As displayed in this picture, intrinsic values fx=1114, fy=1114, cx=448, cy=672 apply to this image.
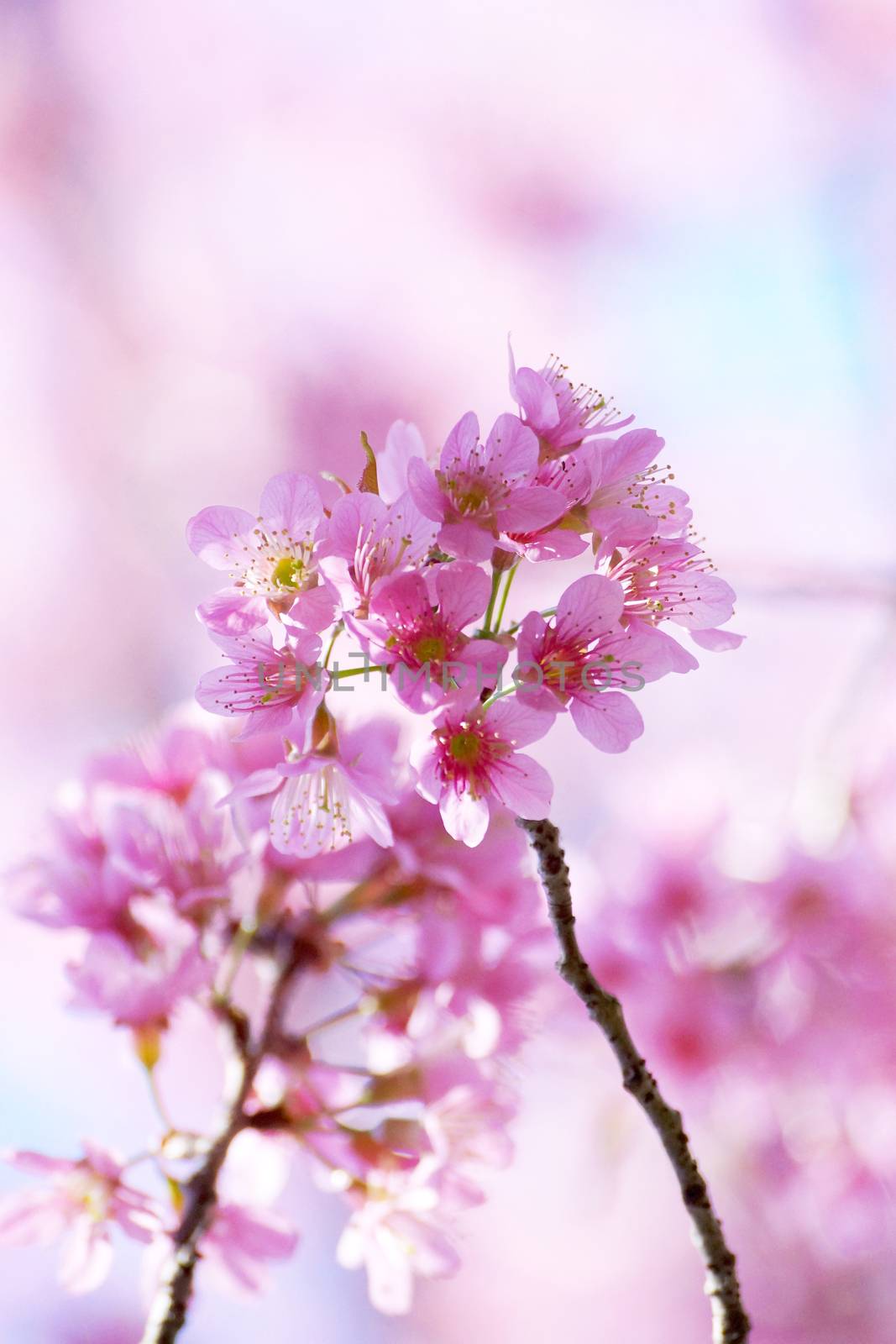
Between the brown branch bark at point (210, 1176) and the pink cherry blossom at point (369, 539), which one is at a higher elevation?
the pink cherry blossom at point (369, 539)

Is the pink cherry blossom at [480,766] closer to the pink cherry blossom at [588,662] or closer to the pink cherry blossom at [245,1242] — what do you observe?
the pink cherry blossom at [588,662]

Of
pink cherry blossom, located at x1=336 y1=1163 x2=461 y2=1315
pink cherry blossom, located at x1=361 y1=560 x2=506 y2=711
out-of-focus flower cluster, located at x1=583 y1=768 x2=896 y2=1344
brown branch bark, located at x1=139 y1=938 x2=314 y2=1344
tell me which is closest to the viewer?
pink cherry blossom, located at x1=361 y1=560 x2=506 y2=711

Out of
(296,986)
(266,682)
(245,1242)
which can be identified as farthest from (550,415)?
(245,1242)

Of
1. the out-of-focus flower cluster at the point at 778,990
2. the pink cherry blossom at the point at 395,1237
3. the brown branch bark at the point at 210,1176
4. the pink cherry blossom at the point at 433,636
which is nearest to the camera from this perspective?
the pink cherry blossom at the point at 433,636

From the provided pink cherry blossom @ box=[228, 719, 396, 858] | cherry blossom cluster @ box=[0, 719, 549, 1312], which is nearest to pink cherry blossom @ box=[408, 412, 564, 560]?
pink cherry blossom @ box=[228, 719, 396, 858]

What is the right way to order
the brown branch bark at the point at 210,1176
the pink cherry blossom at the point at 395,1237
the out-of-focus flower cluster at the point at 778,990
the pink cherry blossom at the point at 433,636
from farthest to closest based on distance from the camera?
the out-of-focus flower cluster at the point at 778,990 < the pink cherry blossom at the point at 395,1237 < the brown branch bark at the point at 210,1176 < the pink cherry blossom at the point at 433,636

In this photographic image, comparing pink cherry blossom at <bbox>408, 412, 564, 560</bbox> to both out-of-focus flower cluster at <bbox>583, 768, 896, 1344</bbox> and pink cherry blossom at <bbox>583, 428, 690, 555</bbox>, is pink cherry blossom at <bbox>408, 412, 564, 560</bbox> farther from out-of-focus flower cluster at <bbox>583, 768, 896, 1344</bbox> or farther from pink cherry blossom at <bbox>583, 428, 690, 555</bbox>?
out-of-focus flower cluster at <bbox>583, 768, 896, 1344</bbox>

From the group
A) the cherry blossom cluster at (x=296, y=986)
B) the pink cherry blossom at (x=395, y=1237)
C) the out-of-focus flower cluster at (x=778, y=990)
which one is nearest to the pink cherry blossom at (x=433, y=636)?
the cherry blossom cluster at (x=296, y=986)
